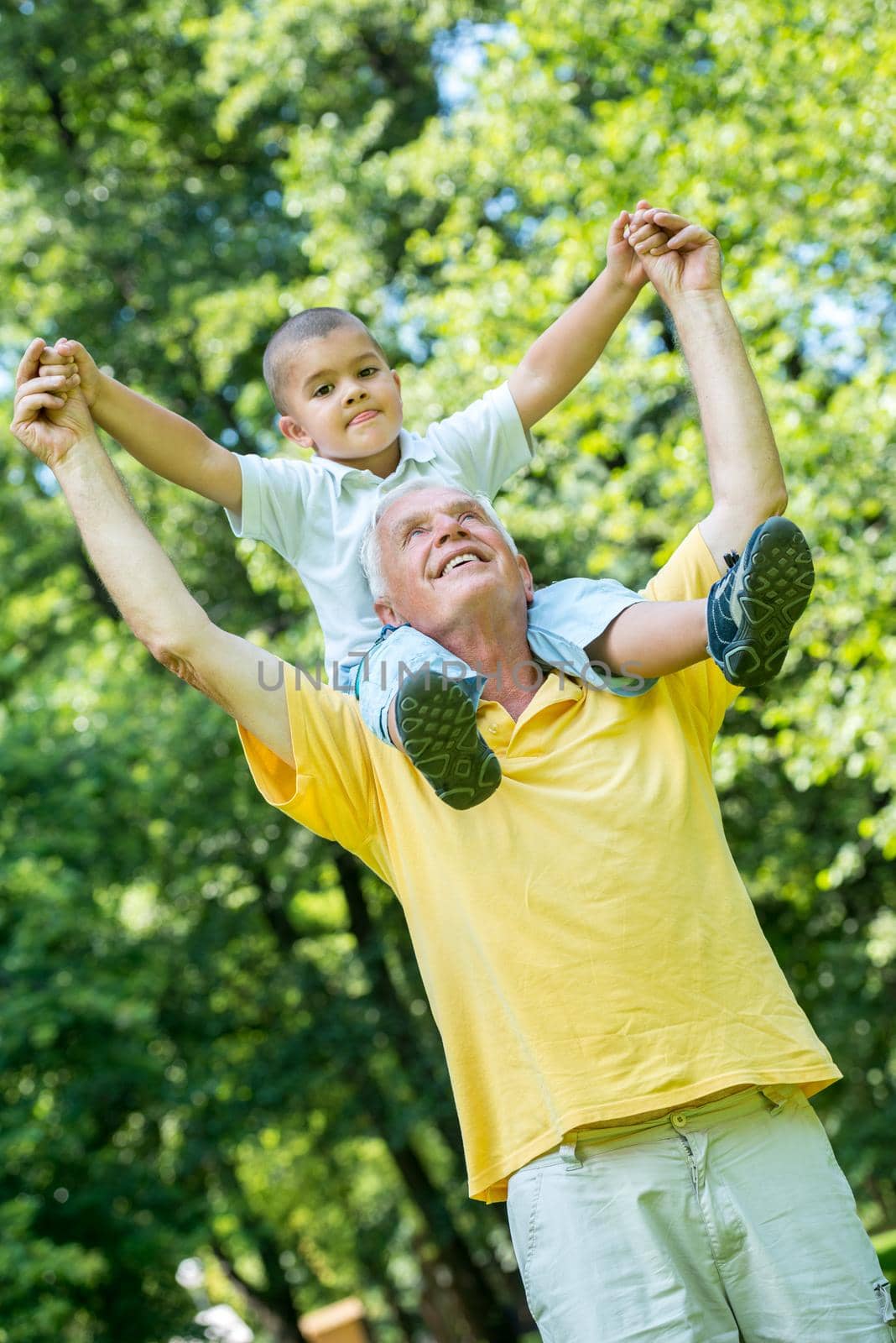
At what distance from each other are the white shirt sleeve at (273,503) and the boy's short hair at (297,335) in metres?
0.26

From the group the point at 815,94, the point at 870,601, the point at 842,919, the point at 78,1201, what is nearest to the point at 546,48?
the point at 815,94

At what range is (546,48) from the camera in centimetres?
1141

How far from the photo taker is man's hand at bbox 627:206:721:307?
2725 mm

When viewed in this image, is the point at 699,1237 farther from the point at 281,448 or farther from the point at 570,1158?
the point at 281,448

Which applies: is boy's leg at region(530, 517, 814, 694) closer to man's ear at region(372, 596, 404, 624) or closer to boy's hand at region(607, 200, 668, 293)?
man's ear at region(372, 596, 404, 624)

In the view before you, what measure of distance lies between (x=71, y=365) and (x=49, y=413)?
99 millimetres

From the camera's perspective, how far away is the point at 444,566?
2555mm

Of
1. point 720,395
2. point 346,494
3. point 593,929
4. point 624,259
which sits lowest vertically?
point 593,929

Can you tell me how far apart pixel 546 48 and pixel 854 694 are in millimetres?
5991

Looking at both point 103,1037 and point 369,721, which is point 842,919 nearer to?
point 103,1037

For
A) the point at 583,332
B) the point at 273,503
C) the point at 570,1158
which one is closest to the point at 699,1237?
the point at 570,1158

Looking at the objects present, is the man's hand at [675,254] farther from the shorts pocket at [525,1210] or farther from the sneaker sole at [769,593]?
the shorts pocket at [525,1210]

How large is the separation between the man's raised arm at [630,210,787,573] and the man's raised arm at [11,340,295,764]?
0.86m

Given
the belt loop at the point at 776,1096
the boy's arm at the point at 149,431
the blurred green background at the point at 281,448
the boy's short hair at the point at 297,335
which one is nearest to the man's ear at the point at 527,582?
the boy's arm at the point at 149,431
